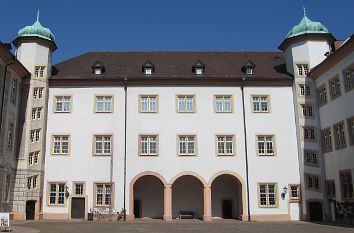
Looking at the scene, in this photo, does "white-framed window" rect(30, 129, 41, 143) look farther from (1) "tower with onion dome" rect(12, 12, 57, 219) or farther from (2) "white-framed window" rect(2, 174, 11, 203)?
(2) "white-framed window" rect(2, 174, 11, 203)

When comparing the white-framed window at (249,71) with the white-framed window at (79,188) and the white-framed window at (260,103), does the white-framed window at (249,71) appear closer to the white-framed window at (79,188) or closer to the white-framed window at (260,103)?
the white-framed window at (260,103)

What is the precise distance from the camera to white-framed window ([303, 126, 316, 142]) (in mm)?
32812

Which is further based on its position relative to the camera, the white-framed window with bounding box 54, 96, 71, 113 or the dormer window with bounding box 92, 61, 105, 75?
the dormer window with bounding box 92, 61, 105, 75

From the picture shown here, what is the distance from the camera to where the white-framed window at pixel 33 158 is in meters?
31.7

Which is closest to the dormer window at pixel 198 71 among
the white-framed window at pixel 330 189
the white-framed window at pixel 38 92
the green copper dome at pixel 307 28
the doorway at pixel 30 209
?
the green copper dome at pixel 307 28

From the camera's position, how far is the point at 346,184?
28.5 m

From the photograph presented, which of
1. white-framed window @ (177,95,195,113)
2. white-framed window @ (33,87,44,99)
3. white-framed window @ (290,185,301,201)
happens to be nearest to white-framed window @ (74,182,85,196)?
white-framed window @ (33,87,44,99)

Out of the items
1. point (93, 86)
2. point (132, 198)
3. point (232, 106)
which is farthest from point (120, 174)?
point (232, 106)

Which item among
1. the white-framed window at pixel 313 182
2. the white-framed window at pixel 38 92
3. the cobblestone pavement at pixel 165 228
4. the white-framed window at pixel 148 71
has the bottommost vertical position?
the cobblestone pavement at pixel 165 228

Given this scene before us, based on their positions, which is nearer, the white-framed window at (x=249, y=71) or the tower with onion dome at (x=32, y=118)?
the tower with onion dome at (x=32, y=118)

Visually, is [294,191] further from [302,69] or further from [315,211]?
[302,69]

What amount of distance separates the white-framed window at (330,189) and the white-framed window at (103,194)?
15622 mm

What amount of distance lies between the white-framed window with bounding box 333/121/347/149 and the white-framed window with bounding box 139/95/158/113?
13.1 metres

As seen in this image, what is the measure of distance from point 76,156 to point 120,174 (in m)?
3.56
